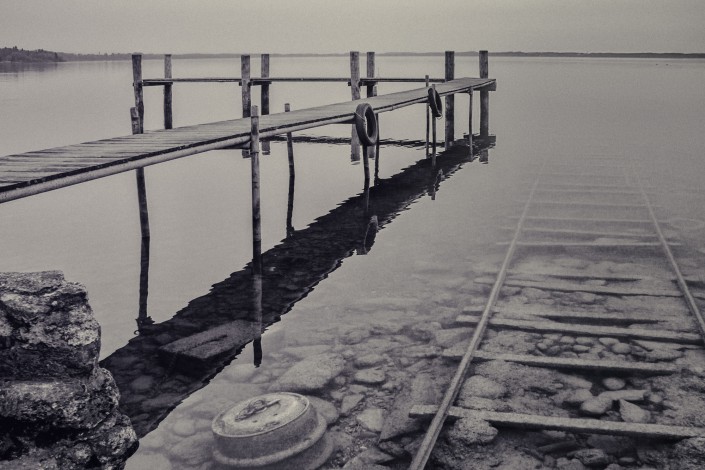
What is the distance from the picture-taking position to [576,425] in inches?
200

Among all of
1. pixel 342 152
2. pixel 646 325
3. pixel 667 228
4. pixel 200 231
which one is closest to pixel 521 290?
pixel 646 325

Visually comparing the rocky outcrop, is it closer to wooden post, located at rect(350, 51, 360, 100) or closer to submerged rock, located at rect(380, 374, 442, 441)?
submerged rock, located at rect(380, 374, 442, 441)

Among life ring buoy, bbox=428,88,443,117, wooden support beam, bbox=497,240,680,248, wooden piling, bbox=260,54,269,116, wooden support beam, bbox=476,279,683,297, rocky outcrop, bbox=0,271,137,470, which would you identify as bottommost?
wooden support beam, bbox=476,279,683,297

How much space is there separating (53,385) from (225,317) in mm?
4398

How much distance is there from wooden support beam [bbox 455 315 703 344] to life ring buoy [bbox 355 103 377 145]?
21.7ft

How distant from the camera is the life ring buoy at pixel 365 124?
13336 mm

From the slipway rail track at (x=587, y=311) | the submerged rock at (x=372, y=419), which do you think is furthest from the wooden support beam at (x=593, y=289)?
the submerged rock at (x=372, y=419)

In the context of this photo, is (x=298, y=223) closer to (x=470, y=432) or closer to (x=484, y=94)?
(x=470, y=432)

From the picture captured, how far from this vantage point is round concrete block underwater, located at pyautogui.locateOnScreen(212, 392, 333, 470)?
16.4 feet

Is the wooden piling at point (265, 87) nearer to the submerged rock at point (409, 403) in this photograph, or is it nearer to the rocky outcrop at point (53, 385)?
the submerged rock at point (409, 403)

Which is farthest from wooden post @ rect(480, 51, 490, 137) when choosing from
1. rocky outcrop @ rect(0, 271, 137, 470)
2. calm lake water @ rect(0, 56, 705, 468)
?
rocky outcrop @ rect(0, 271, 137, 470)

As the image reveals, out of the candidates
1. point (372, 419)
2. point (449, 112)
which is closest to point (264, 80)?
point (449, 112)

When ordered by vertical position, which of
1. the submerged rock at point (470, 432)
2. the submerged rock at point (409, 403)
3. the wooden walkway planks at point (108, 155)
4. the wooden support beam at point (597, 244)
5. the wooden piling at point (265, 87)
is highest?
the wooden piling at point (265, 87)

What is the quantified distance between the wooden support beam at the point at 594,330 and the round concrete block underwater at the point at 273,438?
270 centimetres
